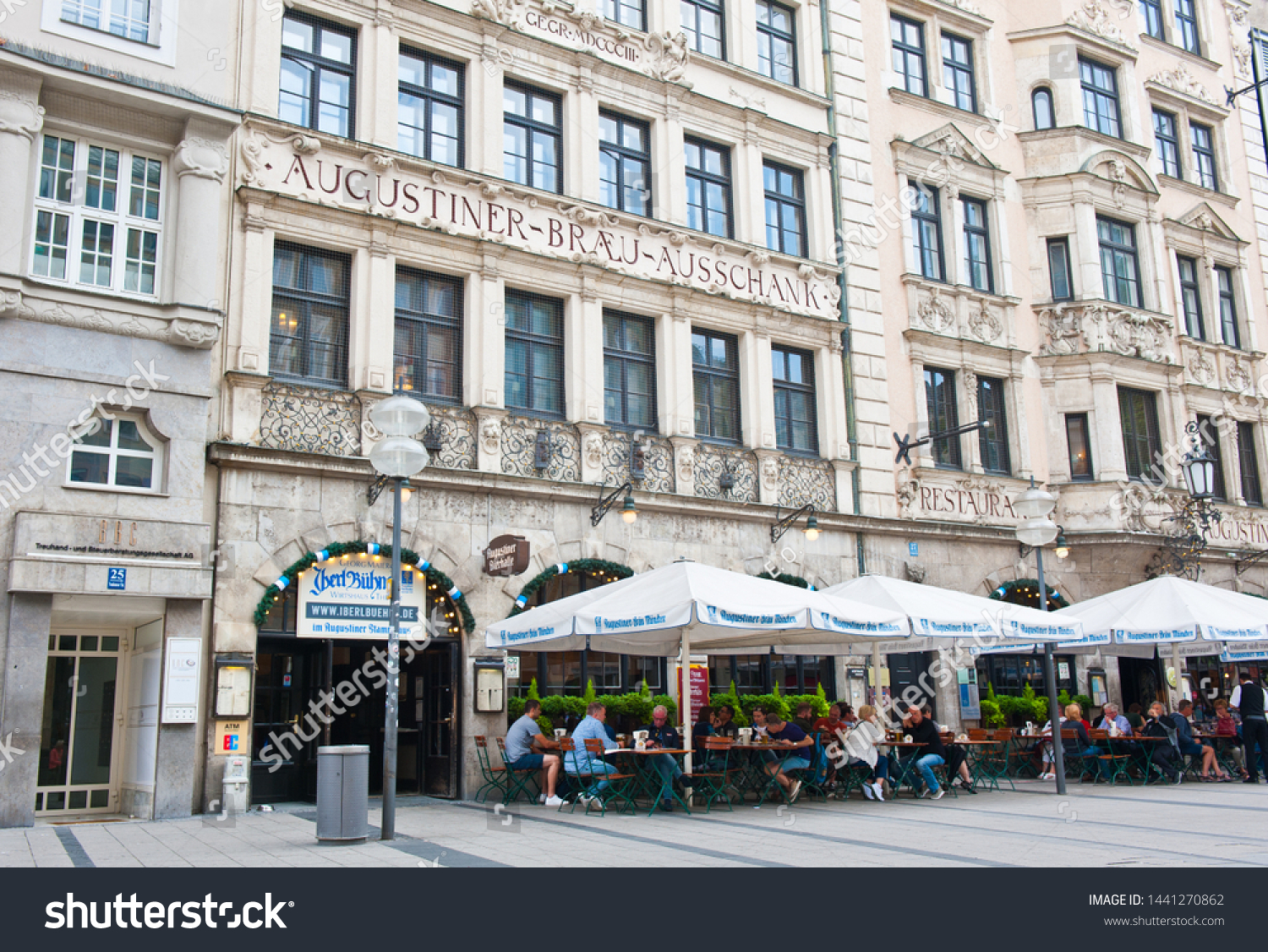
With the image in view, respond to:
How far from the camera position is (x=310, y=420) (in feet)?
49.8

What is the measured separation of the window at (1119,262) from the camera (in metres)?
24.7

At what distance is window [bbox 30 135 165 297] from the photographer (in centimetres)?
1358

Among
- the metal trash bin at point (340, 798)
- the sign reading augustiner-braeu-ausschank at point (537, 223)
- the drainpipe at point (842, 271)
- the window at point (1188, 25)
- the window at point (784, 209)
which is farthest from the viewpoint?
Result: the window at point (1188, 25)

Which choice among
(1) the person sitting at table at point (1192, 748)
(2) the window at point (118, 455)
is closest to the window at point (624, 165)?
(2) the window at point (118, 455)

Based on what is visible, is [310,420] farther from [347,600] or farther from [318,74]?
[318,74]

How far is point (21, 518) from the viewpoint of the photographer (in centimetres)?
1249

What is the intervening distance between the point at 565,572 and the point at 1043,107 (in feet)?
53.1

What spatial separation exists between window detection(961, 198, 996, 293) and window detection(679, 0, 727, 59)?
6.30 metres

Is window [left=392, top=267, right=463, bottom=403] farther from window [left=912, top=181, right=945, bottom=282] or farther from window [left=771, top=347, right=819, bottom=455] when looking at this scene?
window [left=912, top=181, right=945, bottom=282]

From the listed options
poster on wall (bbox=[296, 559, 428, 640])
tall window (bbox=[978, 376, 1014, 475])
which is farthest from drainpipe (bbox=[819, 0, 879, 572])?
poster on wall (bbox=[296, 559, 428, 640])

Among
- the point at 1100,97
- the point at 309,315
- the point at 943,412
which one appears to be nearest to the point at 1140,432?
the point at 943,412

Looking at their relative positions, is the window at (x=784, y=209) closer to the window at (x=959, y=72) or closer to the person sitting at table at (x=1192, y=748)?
the window at (x=959, y=72)

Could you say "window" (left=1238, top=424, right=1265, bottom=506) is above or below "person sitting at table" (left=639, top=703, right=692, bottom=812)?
above

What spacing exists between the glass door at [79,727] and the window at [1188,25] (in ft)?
92.0
